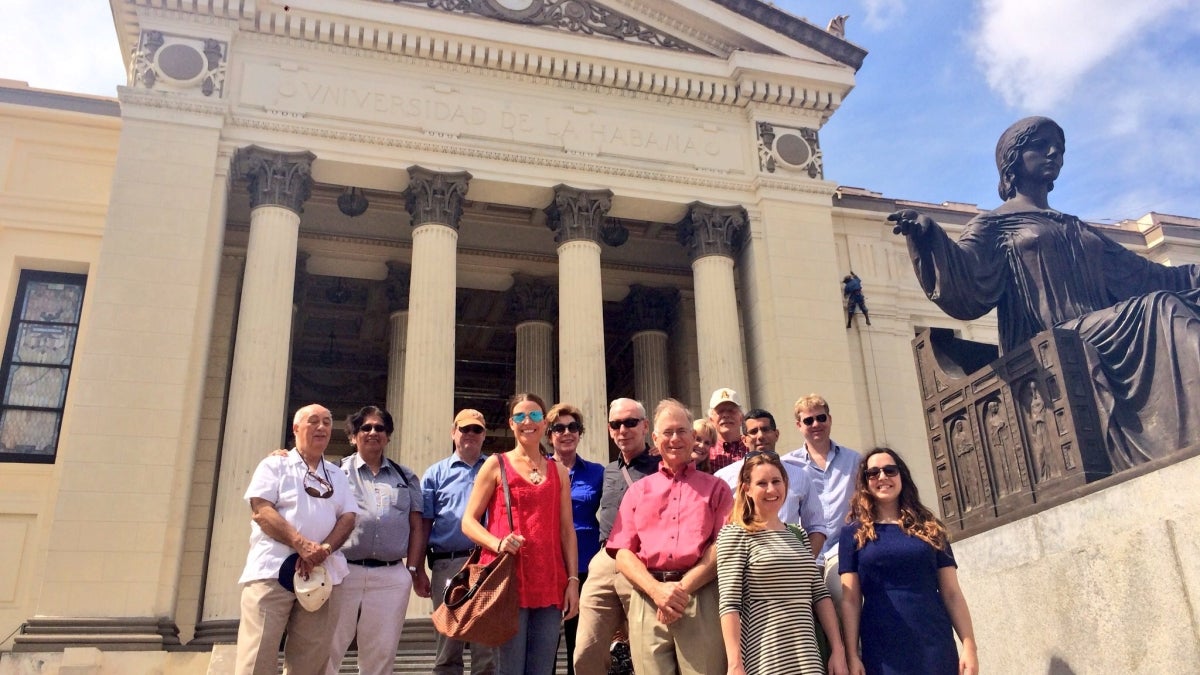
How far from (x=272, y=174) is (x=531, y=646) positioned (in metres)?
12.3

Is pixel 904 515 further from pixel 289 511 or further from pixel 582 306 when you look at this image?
pixel 582 306

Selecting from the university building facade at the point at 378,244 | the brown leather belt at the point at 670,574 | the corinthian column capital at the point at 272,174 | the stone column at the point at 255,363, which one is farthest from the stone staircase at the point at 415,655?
the corinthian column capital at the point at 272,174

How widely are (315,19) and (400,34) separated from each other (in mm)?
1449

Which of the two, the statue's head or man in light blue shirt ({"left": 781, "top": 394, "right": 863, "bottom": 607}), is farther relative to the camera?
the statue's head

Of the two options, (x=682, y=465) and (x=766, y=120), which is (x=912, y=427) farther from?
(x=682, y=465)

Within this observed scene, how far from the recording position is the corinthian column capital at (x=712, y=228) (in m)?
17.5

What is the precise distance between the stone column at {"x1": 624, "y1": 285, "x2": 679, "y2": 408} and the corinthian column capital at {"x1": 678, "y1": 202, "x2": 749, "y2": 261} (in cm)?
303

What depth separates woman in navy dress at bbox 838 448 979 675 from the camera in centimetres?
426

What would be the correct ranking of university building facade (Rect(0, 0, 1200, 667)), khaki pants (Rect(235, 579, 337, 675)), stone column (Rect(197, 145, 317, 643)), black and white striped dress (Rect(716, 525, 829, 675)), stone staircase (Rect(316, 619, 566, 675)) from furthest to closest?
university building facade (Rect(0, 0, 1200, 667)) → stone column (Rect(197, 145, 317, 643)) → stone staircase (Rect(316, 619, 566, 675)) → khaki pants (Rect(235, 579, 337, 675)) → black and white striped dress (Rect(716, 525, 829, 675))

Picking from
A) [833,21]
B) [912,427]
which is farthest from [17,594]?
[833,21]

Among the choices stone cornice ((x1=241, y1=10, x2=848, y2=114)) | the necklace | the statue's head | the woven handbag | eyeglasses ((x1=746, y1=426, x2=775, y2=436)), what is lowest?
the woven handbag

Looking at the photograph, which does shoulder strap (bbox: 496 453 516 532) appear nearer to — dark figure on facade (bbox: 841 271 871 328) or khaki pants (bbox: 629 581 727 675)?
khaki pants (bbox: 629 581 727 675)

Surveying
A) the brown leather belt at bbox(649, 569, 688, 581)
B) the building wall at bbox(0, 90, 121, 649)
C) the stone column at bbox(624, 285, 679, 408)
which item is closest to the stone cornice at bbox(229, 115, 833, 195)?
the building wall at bbox(0, 90, 121, 649)

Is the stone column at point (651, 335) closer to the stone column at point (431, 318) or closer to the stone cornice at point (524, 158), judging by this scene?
the stone cornice at point (524, 158)
